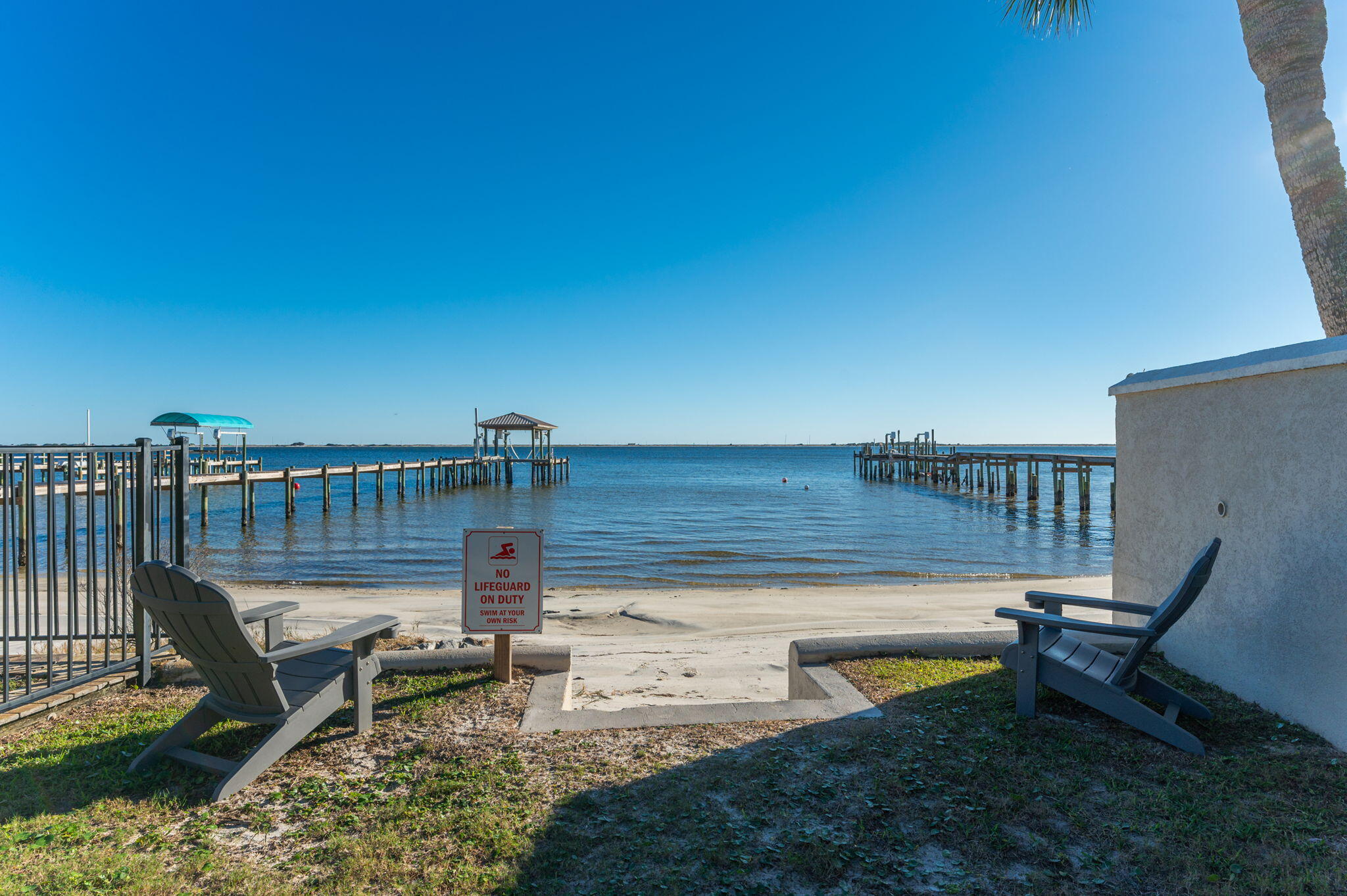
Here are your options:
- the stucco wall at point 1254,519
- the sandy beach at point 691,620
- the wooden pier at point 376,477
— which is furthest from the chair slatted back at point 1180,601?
the wooden pier at point 376,477

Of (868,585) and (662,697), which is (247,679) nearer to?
(662,697)

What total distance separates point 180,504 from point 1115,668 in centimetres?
598

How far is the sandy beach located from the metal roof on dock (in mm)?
28190

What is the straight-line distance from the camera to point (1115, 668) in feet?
12.3

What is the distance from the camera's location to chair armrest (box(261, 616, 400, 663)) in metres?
3.08

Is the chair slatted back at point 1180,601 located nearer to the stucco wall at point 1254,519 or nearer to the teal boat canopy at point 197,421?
the stucco wall at point 1254,519

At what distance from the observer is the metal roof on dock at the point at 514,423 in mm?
40156

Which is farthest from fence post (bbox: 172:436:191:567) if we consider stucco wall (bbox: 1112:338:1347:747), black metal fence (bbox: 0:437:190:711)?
stucco wall (bbox: 1112:338:1347:747)

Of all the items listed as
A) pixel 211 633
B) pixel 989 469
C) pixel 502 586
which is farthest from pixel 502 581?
pixel 989 469

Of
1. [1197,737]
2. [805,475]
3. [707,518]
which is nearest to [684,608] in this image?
[1197,737]

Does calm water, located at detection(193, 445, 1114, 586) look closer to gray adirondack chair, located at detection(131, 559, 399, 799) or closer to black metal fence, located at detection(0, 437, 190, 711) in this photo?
black metal fence, located at detection(0, 437, 190, 711)

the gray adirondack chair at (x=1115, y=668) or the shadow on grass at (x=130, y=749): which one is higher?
the gray adirondack chair at (x=1115, y=668)

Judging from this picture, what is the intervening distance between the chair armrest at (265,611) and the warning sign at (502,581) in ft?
3.43

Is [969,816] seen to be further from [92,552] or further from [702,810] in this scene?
[92,552]
